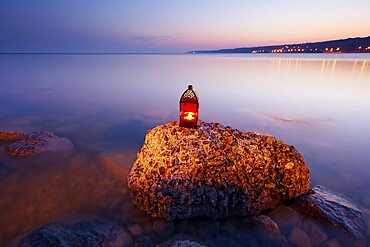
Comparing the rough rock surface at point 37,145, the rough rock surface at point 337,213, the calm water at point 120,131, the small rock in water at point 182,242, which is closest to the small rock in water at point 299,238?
the rough rock surface at point 337,213

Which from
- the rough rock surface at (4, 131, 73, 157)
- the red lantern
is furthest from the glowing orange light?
the rough rock surface at (4, 131, 73, 157)

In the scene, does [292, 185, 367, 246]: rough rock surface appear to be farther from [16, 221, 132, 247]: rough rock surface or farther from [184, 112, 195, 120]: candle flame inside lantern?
[16, 221, 132, 247]: rough rock surface

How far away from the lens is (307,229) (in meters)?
4.79

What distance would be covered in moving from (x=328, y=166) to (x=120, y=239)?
7120mm

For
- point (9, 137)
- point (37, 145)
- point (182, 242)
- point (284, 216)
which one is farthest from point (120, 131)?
point (284, 216)

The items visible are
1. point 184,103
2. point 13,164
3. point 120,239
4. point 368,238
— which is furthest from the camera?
point 13,164

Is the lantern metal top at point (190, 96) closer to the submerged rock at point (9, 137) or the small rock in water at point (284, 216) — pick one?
the small rock in water at point (284, 216)

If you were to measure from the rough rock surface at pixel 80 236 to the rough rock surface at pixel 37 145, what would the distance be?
4.17m

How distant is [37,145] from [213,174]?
656 centimetres

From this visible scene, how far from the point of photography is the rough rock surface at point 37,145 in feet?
25.0

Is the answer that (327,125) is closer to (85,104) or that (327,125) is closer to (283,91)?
(283,91)

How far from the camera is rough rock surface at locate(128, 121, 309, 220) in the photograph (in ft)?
15.6

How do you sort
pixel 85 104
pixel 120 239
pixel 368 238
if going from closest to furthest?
pixel 120 239 → pixel 368 238 → pixel 85 104

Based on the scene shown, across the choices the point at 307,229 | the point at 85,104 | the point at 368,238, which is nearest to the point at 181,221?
the point at 307,229
